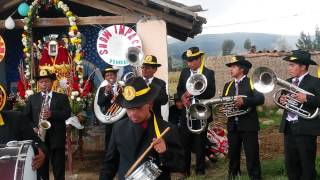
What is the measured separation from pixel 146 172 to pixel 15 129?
1.67 metres

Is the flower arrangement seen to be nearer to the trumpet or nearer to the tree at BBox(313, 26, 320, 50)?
the trumpet

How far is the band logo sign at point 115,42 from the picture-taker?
9969 mm

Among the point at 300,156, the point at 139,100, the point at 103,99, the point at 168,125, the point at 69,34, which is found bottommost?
the point at 300,156

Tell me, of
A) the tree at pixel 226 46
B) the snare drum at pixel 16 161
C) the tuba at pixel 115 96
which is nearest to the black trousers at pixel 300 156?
the tuba at pixel 115 96

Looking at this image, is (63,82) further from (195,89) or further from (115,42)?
(195,89)

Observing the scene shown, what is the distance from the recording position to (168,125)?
13.3 feet

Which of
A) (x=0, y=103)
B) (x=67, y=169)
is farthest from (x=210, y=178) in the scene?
(x=0, y=103)

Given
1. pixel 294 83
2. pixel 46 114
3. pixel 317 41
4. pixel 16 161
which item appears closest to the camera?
pixel 16 161

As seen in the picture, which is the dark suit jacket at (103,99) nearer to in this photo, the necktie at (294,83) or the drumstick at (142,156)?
the necktie at (294,83)

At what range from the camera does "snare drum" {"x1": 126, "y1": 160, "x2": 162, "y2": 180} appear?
12.0 ft

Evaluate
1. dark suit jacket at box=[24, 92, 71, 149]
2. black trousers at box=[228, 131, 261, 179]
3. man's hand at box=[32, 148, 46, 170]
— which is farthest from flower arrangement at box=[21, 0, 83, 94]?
man's hand at box=[32, 148, 46, 170]

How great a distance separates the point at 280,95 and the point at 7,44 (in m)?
8.58

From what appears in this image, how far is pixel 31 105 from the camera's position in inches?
300

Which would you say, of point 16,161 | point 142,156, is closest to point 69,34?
point 16,161
